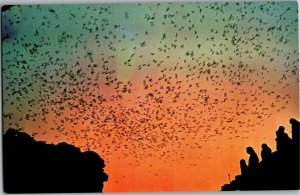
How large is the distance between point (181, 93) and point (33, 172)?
2.41ft

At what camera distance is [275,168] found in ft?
5.39

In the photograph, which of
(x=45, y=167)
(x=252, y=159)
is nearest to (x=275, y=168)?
(x=252, y=159)

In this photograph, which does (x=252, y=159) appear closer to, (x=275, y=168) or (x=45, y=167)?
(x=275, y=168)

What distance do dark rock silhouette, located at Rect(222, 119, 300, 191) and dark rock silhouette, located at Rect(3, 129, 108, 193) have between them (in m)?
0.60

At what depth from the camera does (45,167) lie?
1.65 m

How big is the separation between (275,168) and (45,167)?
3.30 ft

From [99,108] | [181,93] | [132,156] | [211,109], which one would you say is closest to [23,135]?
[99,108]

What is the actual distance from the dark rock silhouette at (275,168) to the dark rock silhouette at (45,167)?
60 centimetres

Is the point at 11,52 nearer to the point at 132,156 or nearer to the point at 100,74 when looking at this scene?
the point at 100,74

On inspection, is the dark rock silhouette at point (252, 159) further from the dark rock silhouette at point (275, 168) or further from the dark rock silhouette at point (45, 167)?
the dark rock silhouette at point (45, 167)

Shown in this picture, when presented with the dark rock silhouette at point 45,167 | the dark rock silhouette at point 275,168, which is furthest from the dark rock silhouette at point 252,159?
the dark rock silhouette at point 45,167

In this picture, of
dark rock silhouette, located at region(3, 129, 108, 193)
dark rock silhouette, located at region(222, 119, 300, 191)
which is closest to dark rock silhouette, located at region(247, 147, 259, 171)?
dark rock silhouette, located at region(222, 119, 300, 191)

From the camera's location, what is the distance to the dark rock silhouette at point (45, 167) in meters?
1.64

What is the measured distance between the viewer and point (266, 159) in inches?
64.8
